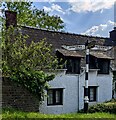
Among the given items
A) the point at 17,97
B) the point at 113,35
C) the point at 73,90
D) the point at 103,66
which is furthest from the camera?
the point at 113,35

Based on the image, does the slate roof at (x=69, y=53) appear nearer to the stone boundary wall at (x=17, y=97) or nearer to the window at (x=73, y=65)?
the window at (x=73, y=65)

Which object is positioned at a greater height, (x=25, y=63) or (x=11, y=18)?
(x=11, y=18)

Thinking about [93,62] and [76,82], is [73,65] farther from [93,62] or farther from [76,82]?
[93,62]

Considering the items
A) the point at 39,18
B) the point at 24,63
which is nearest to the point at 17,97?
the point at 24,63

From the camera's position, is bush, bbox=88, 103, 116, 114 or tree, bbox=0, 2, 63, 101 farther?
bush, bbox=88, 103, 116, 114

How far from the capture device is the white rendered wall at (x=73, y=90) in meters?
19.4

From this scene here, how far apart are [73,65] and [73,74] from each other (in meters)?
0.67

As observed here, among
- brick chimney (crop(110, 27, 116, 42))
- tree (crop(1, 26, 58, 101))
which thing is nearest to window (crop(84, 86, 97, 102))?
tree (crop(1, 26, 58, 101))

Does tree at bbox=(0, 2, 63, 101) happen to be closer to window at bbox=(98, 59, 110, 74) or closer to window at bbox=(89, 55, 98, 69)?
window at bbox=(89, 55, 98, 69)

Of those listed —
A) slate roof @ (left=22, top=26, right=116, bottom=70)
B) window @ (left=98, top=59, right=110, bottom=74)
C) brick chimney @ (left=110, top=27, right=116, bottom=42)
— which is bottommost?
window @ (left=98, top=59, right=110, bottom=74)

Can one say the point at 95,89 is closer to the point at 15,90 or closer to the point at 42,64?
the point at 42,64

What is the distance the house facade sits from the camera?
771 inches

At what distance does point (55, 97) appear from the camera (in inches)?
773

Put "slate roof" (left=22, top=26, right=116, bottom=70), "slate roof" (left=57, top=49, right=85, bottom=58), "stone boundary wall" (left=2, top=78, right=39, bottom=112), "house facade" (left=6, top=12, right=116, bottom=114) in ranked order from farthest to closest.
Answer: "slate roof" (left=22, top=26, right=116, bottom=70)
"slate roof" (left=57, top=49, right=85, bottom=58)
"house facade" (left=6, top=12, right=116, bottom=114)
"stone boundary wall" (left=2, top=78, right=39, bottom=112)
